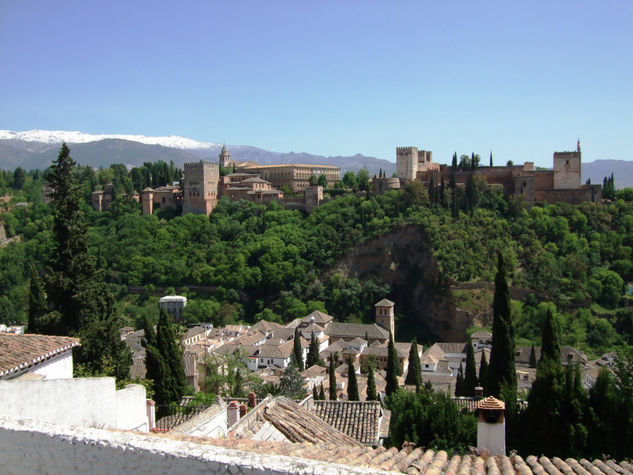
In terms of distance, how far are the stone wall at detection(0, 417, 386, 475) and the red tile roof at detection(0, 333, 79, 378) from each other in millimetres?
2894

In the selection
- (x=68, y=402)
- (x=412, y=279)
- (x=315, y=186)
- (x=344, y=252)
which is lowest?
(x=412, y=279)

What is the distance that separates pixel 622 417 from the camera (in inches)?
450

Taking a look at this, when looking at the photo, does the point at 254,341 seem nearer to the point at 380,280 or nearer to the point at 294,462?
the point at 380,280

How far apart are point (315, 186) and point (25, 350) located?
68009 mm

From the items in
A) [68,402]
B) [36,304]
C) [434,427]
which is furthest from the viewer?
[36,304]

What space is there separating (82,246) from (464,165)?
60945mm

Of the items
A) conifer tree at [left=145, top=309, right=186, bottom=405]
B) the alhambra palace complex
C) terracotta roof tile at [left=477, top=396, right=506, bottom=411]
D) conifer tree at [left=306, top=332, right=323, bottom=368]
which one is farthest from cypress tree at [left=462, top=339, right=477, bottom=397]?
the alhambra palace complex

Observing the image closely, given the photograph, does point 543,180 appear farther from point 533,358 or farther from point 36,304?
point 36,304

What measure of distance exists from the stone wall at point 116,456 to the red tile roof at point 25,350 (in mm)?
2894

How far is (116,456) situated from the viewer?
14.3ft

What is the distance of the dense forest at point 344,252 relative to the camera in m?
54.1

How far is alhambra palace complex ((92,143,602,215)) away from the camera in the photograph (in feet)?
218

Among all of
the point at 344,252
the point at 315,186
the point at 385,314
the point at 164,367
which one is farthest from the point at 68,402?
the point at 315,186

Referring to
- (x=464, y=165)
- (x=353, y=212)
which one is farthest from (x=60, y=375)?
(x=464, y=165)
